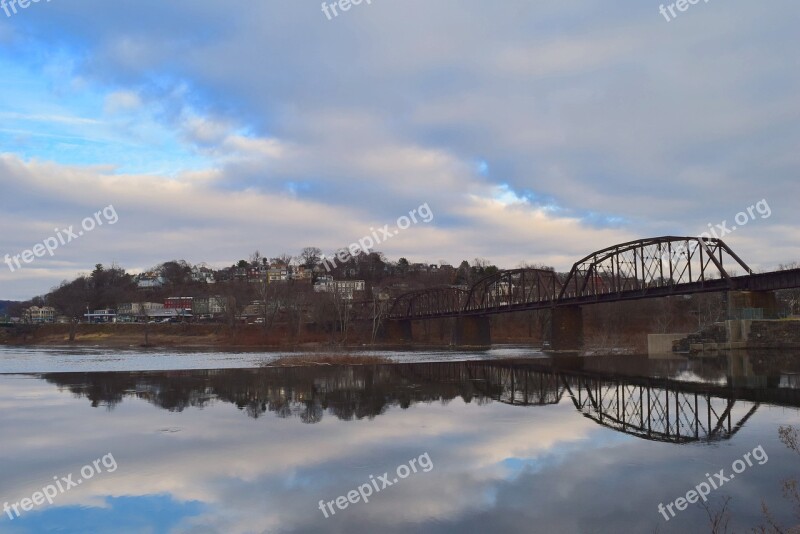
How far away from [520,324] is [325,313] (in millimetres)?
48565

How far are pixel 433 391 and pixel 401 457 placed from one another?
15623mm

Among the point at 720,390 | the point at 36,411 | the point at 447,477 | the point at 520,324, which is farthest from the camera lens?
the point at 520,324

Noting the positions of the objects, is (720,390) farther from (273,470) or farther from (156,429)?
(156,429)

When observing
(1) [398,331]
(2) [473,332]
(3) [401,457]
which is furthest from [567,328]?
(3) [401,457]

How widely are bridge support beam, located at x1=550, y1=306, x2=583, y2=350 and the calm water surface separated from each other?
54.6 metres

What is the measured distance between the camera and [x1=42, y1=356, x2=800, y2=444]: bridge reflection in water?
21453 mm

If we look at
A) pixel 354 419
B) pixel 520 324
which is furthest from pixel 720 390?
pixel 520 324

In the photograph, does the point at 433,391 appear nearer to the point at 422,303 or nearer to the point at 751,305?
the point at 751,305

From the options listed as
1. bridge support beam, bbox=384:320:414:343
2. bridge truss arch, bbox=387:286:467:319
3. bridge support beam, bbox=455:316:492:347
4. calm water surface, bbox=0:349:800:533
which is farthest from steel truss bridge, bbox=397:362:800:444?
bridge support beam, bbox=384:320:414:343

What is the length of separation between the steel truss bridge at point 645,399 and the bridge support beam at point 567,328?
46.4 meters

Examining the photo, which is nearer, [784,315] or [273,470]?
[273,470]

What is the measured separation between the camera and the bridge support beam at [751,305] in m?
59.9

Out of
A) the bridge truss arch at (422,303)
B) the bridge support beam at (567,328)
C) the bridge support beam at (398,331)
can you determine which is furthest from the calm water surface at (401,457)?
the bridge support beam at (398,331)

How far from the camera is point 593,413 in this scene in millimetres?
22750
